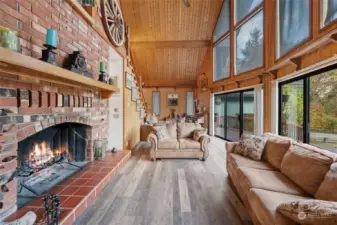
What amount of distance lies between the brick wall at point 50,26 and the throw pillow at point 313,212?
250 centimetres

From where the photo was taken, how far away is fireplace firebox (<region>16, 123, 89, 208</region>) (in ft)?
6.31

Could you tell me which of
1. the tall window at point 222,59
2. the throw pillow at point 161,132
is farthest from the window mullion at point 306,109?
the tall window at point 222,59

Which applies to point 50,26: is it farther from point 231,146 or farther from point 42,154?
point 231,146

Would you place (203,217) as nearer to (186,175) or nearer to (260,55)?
(186,175)

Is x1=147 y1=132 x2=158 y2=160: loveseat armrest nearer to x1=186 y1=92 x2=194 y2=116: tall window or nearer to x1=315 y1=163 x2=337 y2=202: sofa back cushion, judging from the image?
x1=315 y1=163 x2=337 y2=202: sofa back cushion

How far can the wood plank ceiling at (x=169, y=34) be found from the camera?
18.9 ft

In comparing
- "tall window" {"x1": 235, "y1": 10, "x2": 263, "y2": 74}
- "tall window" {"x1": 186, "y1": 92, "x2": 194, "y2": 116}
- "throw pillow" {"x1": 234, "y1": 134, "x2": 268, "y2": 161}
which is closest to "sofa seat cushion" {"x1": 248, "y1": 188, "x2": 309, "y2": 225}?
"throw pillow" {"x1": 234, "y1": 134, "x2": 268, "y2": 161}

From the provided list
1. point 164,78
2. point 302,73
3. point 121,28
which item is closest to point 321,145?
point 302,73

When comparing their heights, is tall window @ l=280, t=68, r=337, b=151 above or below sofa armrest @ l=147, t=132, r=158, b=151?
above

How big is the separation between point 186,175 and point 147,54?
20.6 ft

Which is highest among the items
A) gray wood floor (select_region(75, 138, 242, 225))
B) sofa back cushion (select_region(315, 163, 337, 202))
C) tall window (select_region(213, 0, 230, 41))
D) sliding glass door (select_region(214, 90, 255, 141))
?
tall window (select_region(213, 0, 230, 41))

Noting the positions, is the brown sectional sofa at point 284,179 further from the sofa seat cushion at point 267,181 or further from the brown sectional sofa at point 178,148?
the brown sectional sofa at point 178,148

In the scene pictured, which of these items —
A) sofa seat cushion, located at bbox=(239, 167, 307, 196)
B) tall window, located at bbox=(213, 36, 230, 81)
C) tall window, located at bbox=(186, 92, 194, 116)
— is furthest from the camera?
tall window, located at bbox=(186, 92, 194, 116)

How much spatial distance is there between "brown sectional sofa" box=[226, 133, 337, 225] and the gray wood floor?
459 millimetres
